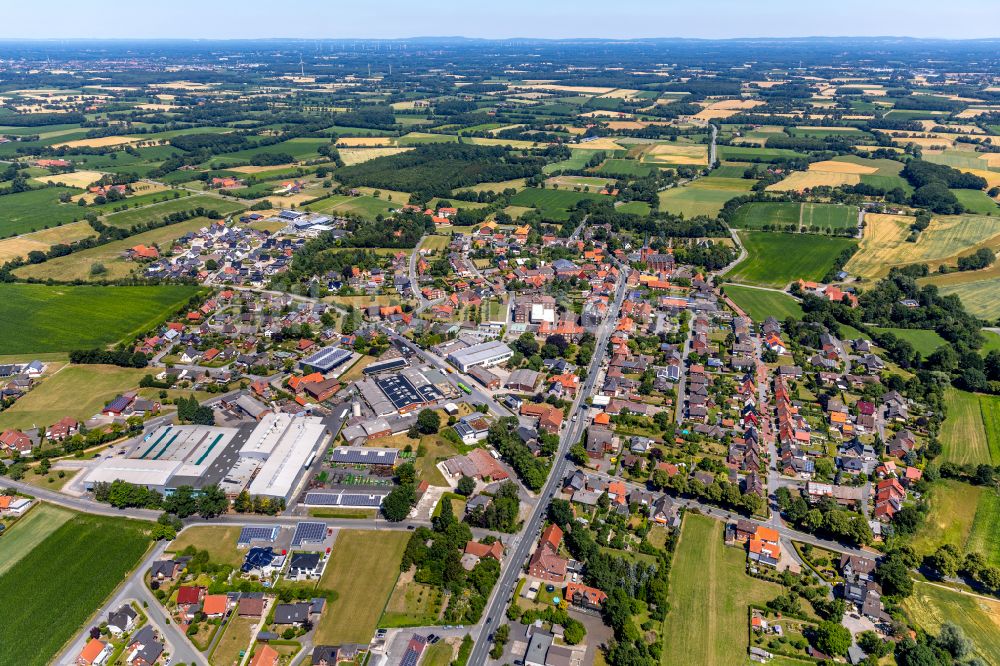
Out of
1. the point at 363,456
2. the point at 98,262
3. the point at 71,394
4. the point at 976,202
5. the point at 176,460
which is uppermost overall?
the point at 976,202

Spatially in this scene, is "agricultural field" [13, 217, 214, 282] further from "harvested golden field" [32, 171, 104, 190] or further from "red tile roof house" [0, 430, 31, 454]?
"red tile roof house" [0, 430, 31, 454]

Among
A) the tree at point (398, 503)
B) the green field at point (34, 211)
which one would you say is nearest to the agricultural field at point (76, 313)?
the green field at point (34, 211)

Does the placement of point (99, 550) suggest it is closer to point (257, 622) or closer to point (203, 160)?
point (257, 622)

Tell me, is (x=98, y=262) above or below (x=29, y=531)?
above

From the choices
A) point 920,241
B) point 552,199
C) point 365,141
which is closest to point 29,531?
point 552,199

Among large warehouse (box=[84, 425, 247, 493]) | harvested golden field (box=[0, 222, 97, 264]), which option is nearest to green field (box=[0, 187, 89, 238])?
harvested golden field (box=[0, 222, 97, 264])

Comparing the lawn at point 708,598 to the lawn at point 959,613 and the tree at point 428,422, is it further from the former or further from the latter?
the tree at point 428,422

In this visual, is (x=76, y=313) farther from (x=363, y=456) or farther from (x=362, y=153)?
(x=362, y=153)

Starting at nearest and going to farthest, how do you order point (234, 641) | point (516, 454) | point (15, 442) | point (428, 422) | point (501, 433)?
point (234, 641) → point (516, 454) → point (15, 442) → point (501, 433) → point (428, 422)
